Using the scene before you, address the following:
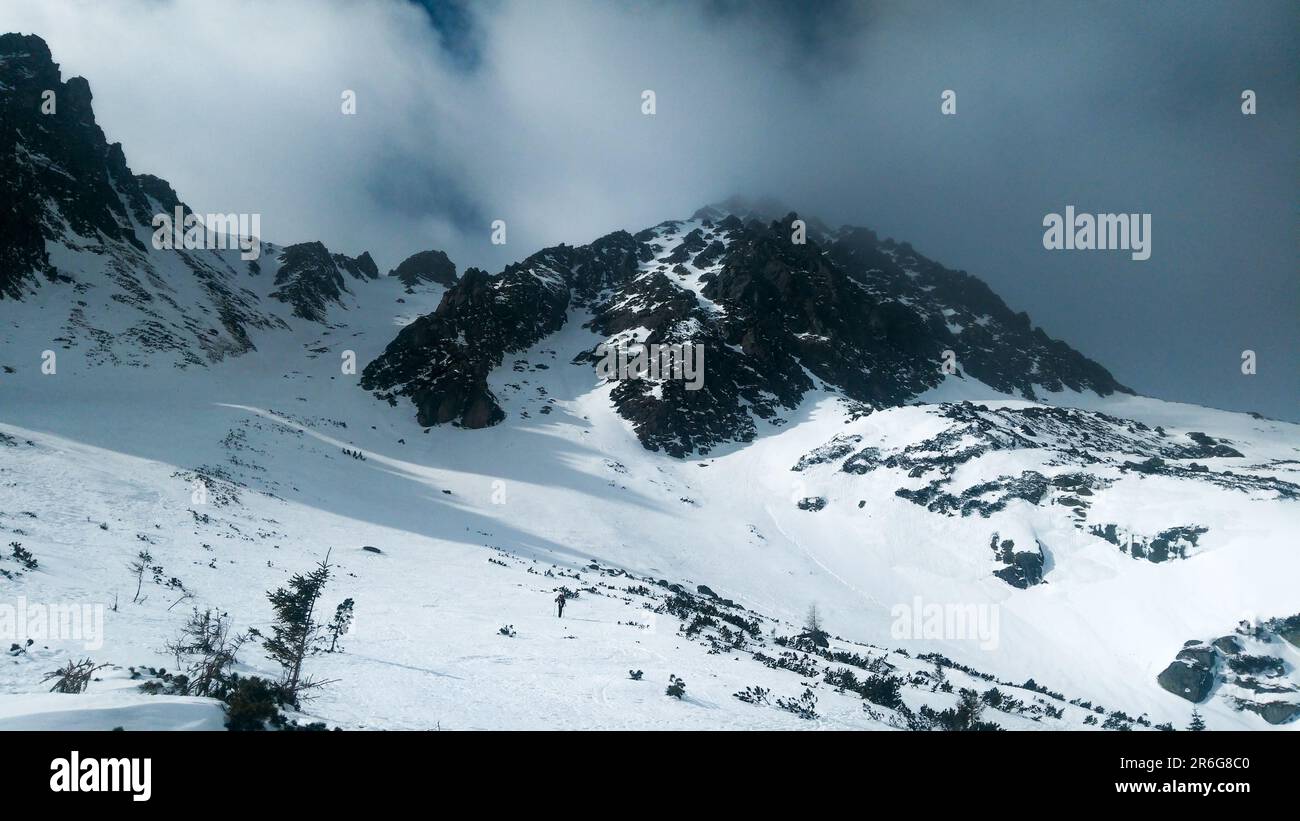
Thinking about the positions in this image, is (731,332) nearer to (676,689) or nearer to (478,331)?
(478,331)

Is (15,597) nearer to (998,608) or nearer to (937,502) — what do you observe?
(998,608)

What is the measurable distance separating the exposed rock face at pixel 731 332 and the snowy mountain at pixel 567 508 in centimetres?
91

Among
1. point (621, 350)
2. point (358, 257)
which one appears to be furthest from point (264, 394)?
point (358, 257)

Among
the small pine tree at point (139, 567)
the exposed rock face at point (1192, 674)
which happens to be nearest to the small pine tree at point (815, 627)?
the exposed rock face at point (1192, 674)

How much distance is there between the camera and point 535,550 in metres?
38.8

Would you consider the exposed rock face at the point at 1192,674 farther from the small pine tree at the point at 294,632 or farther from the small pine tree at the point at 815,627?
the small pine tree at the point at 294,632

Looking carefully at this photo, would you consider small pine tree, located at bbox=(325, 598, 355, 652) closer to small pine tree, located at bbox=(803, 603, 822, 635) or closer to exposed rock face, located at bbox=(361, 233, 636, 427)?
small pine tree, located at bbox=(803, 603, 822, 635)

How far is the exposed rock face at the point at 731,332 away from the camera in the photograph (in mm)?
77062

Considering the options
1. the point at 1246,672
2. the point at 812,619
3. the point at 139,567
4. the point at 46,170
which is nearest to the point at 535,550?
the point at 812,619

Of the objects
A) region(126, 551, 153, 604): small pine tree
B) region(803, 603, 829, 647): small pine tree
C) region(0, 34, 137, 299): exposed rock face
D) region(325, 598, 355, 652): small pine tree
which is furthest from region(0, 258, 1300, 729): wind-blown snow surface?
region(0, 34, 137, 299): exposed rock face

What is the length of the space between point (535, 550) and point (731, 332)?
66342mm

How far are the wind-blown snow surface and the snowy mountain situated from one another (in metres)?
0.21

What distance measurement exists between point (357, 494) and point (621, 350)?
175 ft
